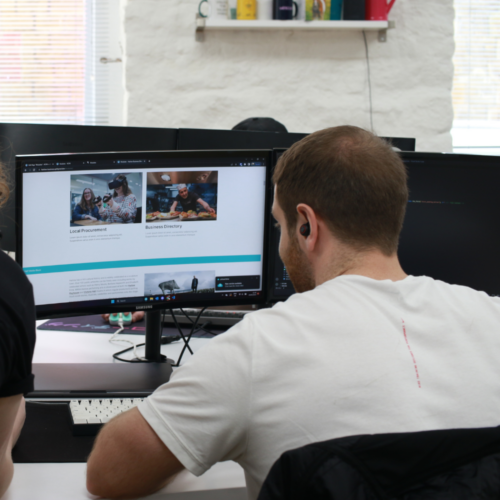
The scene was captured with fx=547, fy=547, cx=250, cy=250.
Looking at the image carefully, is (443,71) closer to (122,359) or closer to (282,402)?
(122,359)

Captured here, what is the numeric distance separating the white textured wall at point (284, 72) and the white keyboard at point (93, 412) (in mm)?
2261

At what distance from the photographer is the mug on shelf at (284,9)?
9.56 ft

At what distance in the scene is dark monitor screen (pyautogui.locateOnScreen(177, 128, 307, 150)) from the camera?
5.37 feet

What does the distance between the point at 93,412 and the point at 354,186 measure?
24.9 inches

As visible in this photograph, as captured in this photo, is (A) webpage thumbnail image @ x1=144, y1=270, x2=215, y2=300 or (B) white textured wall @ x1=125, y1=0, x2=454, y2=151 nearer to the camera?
(A) webpage thumbnail image @ x1=144, y1=270, x2=215, y2=300

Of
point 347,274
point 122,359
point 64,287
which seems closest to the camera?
point 347,274

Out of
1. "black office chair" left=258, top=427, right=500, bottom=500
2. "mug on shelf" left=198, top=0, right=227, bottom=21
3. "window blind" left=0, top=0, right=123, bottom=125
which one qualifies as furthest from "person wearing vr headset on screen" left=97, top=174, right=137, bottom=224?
"window blind" left=0, top=0, right=123, bottom=125

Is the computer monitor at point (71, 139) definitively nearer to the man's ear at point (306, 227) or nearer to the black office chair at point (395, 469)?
the man's ear at point (306, 227)

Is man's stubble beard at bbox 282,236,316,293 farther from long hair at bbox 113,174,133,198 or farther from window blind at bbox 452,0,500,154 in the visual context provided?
window blind at bbox 452,0,500,154

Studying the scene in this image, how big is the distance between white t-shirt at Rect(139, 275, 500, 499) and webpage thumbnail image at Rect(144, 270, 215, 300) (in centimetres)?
52

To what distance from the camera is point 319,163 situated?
35.9 inches

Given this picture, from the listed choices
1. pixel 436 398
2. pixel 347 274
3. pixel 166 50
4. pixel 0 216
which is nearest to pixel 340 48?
pixel 166 50

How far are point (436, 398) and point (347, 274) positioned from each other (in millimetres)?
237

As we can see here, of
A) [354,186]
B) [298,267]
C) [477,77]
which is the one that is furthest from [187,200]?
[477,77]
